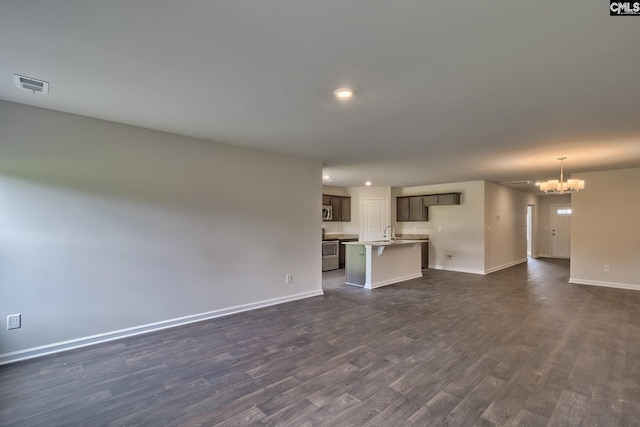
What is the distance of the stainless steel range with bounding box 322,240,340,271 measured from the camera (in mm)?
7957

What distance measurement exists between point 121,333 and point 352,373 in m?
2.65

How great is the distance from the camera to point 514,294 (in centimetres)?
550

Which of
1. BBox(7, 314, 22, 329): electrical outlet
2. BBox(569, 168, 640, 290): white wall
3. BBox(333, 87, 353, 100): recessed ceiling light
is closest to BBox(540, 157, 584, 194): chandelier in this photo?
BBox(569, 168, 640, 290): white wall

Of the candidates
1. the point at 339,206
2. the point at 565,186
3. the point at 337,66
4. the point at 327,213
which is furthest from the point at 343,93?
the point at 339,206

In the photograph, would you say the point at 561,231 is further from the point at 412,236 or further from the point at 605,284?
the point at 412,236

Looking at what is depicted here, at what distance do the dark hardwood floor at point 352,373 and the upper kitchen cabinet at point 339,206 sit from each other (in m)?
4.57

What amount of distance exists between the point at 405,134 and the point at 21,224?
4.19 metres

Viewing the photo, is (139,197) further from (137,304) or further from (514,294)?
(514,294)

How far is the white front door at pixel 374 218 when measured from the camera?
892 centimetres

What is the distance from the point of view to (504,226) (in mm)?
8578

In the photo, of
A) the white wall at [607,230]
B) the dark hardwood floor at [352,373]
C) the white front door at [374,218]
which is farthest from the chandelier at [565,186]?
A: the white front door at [374,218]

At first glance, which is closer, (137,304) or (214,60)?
(214,60)

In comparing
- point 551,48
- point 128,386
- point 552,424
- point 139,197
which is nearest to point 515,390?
point 552,424

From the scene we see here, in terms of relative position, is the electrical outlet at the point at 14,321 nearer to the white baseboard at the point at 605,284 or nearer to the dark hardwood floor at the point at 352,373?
the dark hardwood floor at the point at 352,373
